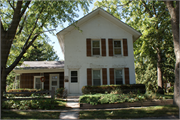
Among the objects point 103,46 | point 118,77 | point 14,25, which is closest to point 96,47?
point 103,46

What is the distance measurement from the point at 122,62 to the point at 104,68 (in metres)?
1.56

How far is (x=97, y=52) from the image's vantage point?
12602 mm

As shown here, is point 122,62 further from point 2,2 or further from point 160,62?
point 2,2

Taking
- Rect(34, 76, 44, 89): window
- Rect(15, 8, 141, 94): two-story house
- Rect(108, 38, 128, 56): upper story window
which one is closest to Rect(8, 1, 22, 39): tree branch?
Rect(15, 8, 141, 94): two-story house

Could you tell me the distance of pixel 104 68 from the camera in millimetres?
12125

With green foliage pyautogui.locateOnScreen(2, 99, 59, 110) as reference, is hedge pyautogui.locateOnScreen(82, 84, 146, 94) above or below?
above

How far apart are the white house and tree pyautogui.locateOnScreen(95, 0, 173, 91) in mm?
2569

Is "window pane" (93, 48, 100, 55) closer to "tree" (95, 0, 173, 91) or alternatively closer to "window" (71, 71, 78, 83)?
"window" (71, 71, 78, 83)

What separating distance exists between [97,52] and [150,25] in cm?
581

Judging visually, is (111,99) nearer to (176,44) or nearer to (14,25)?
(176,44)

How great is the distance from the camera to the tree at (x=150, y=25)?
46.3 feet

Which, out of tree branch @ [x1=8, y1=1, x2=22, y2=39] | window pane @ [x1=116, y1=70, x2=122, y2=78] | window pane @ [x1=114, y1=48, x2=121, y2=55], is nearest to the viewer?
tree branch @ [x1=8, y1=1, x2=22, y2=39]

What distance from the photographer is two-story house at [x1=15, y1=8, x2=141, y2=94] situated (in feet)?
39.3

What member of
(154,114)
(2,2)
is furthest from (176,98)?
(2,2)
